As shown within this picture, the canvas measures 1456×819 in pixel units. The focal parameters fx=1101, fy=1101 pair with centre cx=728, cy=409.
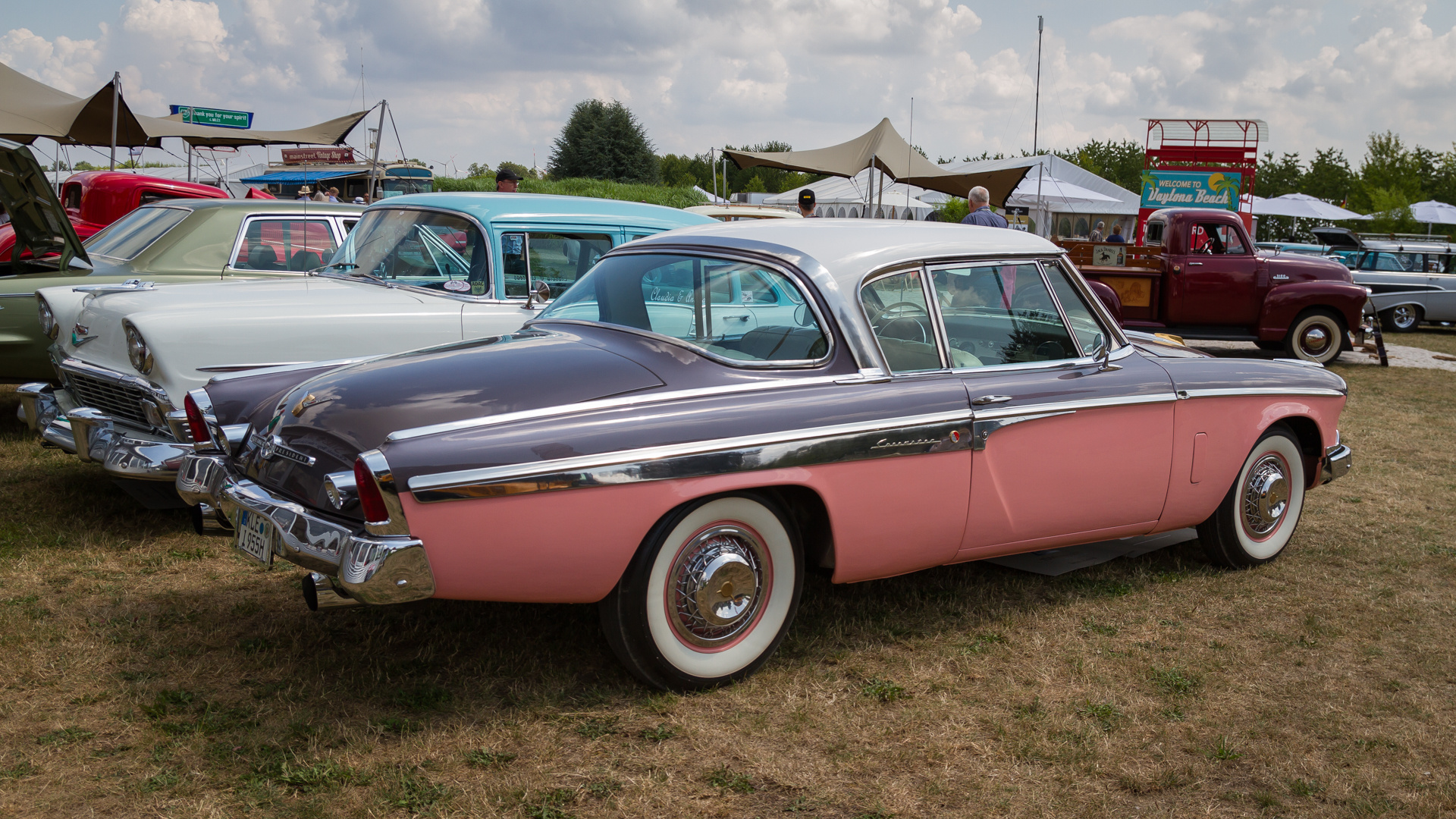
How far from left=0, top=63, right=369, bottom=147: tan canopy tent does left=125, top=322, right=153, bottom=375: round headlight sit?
11.9m

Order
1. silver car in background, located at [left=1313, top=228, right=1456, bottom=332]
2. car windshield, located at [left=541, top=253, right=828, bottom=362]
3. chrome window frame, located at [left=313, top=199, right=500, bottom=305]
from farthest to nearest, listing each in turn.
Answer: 1. silver car in background, located at [left=1313, top=228, right=1456, bottom=332]
2. chrome window frame, located at [left=313, top=199, right=500, bottom=305]
3. car windshield, located at [left=541, top=253, right=828, bottom=362]

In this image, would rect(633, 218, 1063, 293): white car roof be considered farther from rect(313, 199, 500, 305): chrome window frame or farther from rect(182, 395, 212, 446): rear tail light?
rect(182, 395, 212, 446): rear tail light

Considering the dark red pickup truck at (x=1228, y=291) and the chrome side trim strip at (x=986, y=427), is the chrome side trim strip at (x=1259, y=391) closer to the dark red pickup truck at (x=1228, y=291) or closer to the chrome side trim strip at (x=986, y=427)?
the chrome side trim strip at (x=986, y=427)

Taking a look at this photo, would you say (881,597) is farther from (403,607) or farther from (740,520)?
(403,607)

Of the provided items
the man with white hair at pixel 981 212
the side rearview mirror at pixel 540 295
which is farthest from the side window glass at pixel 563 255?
the man with white hair at pixel 981 212

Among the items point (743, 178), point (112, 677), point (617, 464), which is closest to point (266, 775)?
point (112, 677)

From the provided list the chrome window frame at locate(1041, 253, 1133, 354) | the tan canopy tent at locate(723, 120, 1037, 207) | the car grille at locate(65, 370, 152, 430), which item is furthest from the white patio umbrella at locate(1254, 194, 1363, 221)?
the car grille at locate(65, 370, 152, 430)

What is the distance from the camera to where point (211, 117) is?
22250 mm

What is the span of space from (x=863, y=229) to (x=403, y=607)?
230 centimetres

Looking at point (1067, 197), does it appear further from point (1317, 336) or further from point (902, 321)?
point (902, 321)

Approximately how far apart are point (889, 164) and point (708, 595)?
16213mm

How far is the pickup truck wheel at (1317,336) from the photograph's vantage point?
45.6 ft

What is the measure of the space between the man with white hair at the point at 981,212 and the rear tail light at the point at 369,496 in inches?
264

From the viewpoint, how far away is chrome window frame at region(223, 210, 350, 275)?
711cm
